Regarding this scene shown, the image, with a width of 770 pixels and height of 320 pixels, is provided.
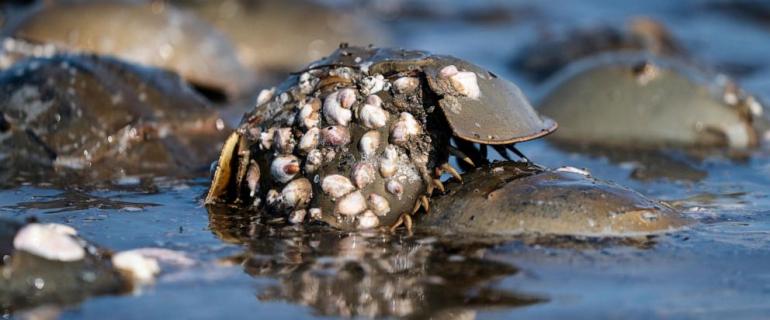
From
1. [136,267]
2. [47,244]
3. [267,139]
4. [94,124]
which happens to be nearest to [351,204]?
[267,139]

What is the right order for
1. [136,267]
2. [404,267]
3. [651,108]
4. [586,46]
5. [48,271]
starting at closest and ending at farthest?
[48,271], [136,267], [404,267], [651,108], [586,46]

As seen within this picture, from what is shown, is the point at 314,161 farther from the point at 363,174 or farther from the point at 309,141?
the point at 363,174

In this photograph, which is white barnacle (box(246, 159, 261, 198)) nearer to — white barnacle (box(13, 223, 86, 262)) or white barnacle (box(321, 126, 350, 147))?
white barnacle (box(321, 126, 350, 147))

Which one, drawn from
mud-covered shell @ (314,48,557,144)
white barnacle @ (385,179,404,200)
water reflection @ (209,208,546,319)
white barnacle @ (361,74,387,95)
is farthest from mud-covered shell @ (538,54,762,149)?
water reflection @ (209,208,546,319)

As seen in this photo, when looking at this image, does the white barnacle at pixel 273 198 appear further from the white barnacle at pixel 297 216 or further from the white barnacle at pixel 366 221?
the white barnacle at pixel 366 221

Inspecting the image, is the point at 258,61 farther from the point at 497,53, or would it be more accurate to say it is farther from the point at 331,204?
the point at 331,204

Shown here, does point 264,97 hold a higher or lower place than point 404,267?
A: higher
